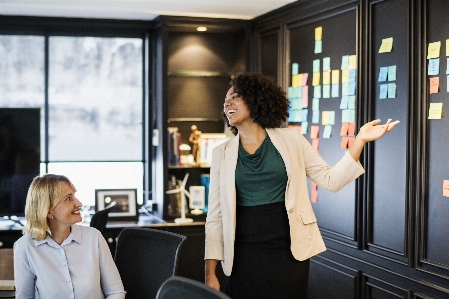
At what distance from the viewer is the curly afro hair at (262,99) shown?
10.0 feet

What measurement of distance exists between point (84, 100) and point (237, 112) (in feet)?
10.6

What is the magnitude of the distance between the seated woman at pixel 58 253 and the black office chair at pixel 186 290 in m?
1.02

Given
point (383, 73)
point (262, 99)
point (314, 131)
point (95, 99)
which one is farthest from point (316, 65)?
point (95, 99)

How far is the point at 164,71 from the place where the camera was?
5.73 metres

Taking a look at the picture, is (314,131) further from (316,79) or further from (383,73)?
(383,73)

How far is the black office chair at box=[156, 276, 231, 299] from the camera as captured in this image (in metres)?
1.64

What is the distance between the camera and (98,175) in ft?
19.7

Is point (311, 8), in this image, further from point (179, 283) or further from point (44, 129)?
point (179, 283)

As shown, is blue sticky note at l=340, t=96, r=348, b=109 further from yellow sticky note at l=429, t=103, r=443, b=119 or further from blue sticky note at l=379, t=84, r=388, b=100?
yellow sticky note at l=429, t=103, r=443, b=119

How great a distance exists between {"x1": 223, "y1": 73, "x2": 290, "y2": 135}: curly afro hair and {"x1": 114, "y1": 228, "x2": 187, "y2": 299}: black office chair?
2.22 ft

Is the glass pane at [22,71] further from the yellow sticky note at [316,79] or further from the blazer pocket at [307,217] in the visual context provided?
the blazer pocket at [307,217]

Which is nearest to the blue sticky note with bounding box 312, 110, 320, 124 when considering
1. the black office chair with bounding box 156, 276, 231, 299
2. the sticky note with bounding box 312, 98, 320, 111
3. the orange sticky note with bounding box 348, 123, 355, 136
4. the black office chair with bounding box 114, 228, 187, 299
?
the sticky note with bounding box 312, 98, 320, 111

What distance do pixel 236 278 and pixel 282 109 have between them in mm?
822

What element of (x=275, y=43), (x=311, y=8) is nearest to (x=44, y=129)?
(x=275, y=43)
